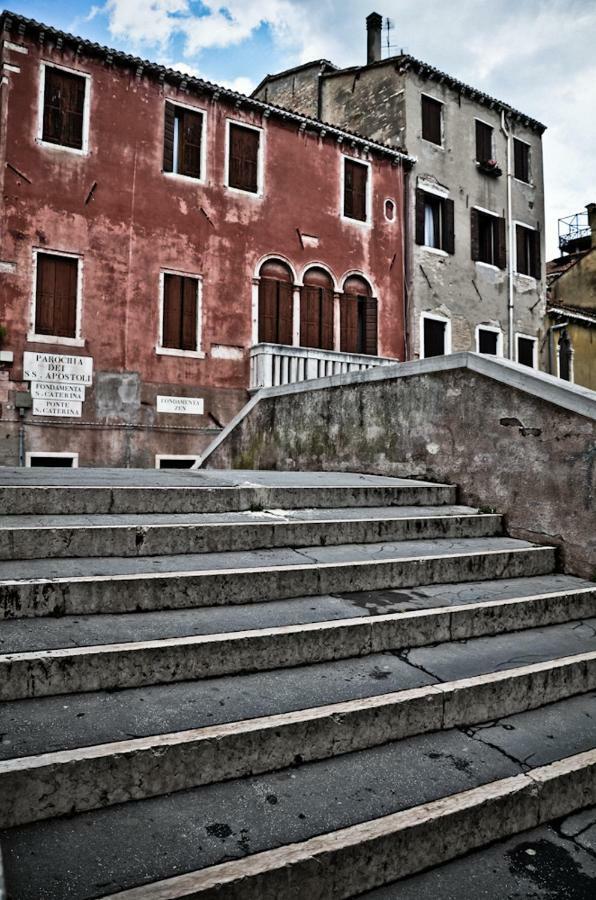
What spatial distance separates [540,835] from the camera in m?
2.32

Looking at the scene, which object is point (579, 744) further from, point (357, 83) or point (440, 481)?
point (357, 83)

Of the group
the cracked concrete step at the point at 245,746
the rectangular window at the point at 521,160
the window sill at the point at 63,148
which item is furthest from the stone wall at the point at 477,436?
the rectangular window at the point at 521,160

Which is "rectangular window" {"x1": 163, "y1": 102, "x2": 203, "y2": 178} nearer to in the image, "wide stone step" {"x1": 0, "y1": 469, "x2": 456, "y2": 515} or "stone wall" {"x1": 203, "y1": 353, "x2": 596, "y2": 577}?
"stone wall" {"x1": 203, "y1": 353, "x2": 596, "y2": 577}

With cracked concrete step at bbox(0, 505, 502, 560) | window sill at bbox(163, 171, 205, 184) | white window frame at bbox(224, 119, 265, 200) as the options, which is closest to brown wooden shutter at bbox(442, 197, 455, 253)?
white window frame at bbox(224, 119, 265, 200)

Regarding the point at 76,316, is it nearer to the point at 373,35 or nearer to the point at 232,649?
the point at 232,649

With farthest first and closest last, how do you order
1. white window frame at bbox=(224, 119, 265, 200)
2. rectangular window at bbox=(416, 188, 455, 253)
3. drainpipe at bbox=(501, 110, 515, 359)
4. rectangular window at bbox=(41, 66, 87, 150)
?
drainpipe at bbox=(501, 110, 515, 359)
rectangular window at bbox=(416, 188, 455, 253)
white window frame at bbox=(224, 119, 265, 200)
rectangular window at bbox=(41, 66, 87, 150)

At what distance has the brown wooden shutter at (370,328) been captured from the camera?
1557cm

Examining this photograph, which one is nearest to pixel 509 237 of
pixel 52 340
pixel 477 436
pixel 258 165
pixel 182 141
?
pixel 258 165

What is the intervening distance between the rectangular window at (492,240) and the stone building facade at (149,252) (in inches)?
191

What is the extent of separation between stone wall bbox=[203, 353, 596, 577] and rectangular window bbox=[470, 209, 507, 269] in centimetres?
1285

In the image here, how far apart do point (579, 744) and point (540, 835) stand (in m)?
0.51

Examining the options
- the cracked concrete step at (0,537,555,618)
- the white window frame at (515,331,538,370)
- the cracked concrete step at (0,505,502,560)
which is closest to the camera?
the cracked concrete step at (0,537,555,618)

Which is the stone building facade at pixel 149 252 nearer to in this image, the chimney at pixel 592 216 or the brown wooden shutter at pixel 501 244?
the brown wooden shutter at pixel 501 244

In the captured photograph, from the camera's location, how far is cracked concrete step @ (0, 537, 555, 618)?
2924 mm
